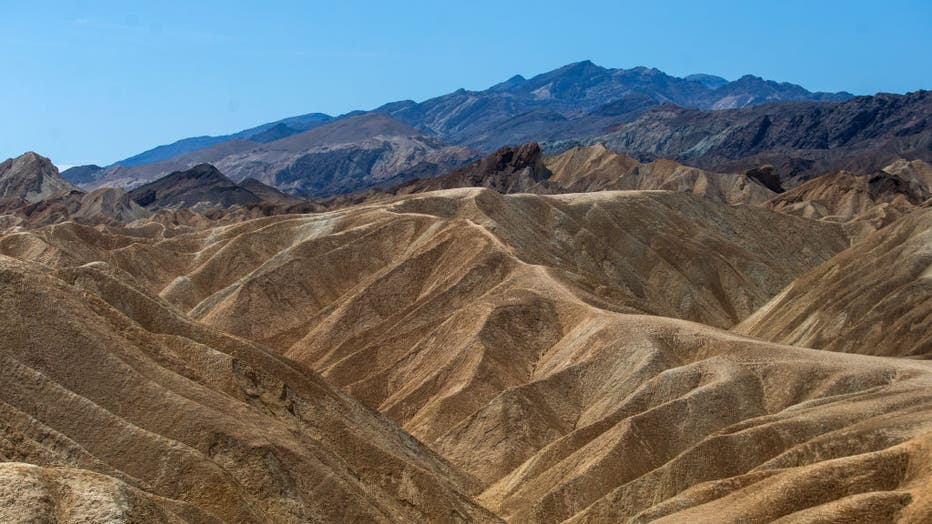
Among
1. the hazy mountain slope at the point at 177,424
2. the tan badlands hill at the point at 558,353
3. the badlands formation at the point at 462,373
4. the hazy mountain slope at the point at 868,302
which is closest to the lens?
the hazy mountain slope at the point at 177,424

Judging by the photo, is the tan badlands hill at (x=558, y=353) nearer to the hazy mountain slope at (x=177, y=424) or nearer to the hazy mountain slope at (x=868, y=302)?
the hazy mountain slope at (x=177, y=424)

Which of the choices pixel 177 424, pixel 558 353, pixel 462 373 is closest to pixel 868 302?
pixel 558 353

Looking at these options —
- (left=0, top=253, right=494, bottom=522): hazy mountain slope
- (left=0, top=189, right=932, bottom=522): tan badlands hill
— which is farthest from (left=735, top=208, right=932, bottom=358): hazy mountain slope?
(left=0, top=253, right=494, bottom=522): hazy mountain slope

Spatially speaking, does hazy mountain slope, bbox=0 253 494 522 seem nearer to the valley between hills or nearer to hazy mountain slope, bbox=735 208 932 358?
the valley between hills

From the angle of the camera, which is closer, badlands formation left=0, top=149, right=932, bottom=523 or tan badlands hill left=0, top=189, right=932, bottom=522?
badlands formation left=0, top=149, right=932, bottom=523

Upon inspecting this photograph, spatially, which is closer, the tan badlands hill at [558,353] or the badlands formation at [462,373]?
the badlands formation at [462,373]

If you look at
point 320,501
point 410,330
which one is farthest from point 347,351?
point 320,501

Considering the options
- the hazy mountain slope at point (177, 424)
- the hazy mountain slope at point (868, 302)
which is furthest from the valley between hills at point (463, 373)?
the hazy mountain slope at point (868, 302)
